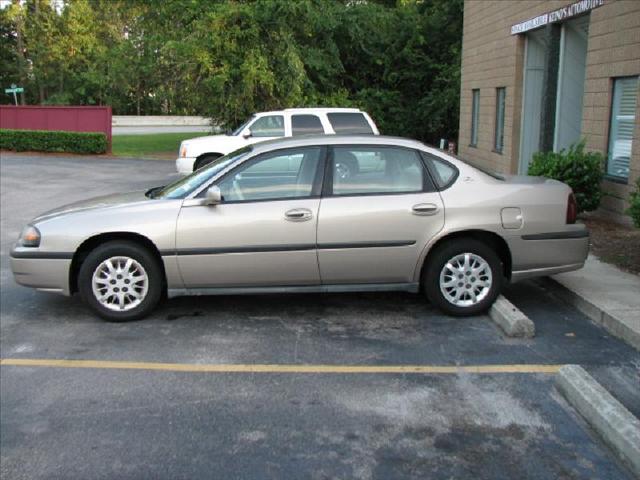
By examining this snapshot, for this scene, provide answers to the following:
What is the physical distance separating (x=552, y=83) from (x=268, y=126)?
19.9 feet

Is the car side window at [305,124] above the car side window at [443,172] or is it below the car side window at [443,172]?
above

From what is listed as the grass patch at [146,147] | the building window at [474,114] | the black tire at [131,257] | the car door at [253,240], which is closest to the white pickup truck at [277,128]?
the building window at [474,114]

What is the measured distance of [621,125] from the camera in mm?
10352

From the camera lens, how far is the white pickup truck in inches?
596

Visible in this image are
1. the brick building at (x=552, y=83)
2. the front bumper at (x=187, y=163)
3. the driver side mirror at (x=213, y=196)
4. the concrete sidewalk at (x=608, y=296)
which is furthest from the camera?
the front bumper at (x=187, y=163)

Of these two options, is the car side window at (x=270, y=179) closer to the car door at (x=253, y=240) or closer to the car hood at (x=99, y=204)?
the car door at (x=253, y=240)

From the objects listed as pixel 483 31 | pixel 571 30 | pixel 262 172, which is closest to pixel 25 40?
pixel 483 31

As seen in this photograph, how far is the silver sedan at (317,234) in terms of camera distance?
6027 mm

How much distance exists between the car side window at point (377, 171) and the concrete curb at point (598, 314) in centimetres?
176

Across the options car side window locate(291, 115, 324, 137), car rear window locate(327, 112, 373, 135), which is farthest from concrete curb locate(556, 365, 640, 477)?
car side window locate(291, 115, 324, 137)

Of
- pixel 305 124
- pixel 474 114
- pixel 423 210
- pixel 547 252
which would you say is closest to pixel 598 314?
pixel 547 252

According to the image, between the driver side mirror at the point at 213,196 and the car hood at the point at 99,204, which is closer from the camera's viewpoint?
the driver side mirror at the point at 213,196

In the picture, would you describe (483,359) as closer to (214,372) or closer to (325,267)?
(325,267)

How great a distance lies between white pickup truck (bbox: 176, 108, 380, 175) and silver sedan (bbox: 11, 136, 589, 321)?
8892 mm
